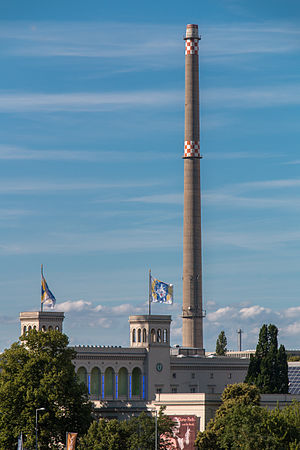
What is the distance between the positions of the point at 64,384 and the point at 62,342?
20.1 feet

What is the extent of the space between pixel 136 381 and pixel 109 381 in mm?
4676

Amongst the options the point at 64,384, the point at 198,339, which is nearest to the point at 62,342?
the point at 64,384

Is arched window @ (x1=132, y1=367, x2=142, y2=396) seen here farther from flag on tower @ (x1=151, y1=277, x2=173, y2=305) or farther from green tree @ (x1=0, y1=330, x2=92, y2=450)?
green tree @ (x1=0, y1=330, x2=92, y2=450)

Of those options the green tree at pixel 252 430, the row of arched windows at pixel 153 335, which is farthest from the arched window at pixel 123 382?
the green tree at pixel 252 430

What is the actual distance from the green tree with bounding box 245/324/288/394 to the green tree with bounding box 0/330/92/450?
3540cm

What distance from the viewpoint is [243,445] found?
12012 cm

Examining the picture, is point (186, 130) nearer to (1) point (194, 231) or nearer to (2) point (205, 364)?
(1) point (194, 231)

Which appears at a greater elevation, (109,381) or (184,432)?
(109,381)

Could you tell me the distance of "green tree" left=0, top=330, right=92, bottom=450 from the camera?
438 feet

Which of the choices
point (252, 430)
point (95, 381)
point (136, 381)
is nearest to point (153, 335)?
point (136, 381)

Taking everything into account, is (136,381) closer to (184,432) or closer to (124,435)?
(184,432)

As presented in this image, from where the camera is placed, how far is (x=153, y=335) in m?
181

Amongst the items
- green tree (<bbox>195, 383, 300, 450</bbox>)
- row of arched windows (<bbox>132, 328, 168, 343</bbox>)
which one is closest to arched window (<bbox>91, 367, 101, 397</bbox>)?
row of arched windows (<bbox>132, 328, 168, 343</bbox>)

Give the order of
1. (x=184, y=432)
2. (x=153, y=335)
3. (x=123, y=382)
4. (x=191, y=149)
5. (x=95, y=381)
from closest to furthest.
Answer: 1. (x=184, y=432)
2. (x=95, y=381)
3. (x=123, y=382)
4. (x=153, y=335)
5. (x=191, y=149)
